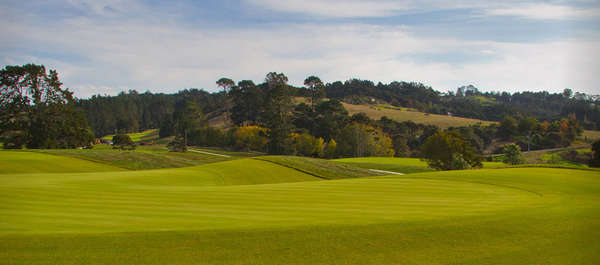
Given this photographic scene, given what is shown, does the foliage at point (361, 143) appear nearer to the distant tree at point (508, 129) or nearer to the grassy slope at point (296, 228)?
the distant tree at point (508, 129)

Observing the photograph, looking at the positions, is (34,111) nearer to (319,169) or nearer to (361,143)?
(319,169)

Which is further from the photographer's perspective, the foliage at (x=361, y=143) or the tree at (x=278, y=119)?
the tree at (x=278, y=119)

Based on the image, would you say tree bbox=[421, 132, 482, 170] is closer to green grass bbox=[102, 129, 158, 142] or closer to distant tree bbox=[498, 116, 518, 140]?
distant tree bbox=[498, 116, 518, 140]

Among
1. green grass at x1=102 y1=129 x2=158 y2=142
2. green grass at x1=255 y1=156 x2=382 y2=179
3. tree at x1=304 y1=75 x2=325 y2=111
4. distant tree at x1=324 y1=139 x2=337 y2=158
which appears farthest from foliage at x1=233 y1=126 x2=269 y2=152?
green grass at x1=102 y1=129 x2=158 y2=142

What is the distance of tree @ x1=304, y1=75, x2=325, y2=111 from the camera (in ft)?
438

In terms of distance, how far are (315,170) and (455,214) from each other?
3102 centimetres

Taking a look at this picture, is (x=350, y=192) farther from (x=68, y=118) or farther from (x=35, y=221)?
(x=68, y=118)

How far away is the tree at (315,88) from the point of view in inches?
5256

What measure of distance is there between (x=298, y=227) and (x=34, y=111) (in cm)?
6387

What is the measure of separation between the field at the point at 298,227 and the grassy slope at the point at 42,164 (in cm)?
2145

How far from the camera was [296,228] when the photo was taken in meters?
9.16

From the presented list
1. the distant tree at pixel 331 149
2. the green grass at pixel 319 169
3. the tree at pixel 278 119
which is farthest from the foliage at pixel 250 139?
the green grass at pixel 319 169

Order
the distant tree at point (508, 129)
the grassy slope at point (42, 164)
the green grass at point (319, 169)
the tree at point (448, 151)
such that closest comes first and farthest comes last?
the grassy slope at point (42, 164) → the green grass at point (319, 169) → the tree at point (448, 151) → the distant tree at point (508, 129)

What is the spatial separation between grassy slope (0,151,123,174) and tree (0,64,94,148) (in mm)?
19816
